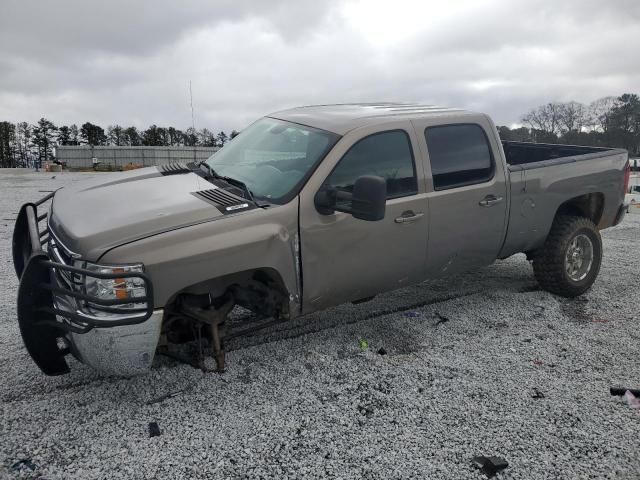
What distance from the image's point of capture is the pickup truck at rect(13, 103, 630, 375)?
2.90 metres

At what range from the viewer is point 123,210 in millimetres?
3234

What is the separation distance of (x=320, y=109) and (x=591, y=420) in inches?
127

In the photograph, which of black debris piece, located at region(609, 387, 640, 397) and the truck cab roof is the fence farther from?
black debris piece, located at region(609, 387, 640, 397)

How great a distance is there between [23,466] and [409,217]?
295 centimetres

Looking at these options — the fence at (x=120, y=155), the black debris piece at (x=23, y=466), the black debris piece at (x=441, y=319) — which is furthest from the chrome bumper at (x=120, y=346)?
the fence at (x=120, y=155)

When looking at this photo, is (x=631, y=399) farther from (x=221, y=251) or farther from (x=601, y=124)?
(x=601, y=124)

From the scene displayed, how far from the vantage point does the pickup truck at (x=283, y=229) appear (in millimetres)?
2902

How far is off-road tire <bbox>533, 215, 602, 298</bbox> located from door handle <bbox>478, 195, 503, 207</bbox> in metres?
1.04

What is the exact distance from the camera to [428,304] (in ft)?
16.7

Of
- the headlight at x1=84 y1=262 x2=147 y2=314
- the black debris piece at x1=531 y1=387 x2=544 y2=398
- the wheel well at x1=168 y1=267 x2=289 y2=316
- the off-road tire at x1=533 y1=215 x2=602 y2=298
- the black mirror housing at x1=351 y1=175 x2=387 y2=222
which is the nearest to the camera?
the headlight at x1=84 y1=262 x2=147 y2=314

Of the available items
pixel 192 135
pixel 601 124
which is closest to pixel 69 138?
pixel 192 135

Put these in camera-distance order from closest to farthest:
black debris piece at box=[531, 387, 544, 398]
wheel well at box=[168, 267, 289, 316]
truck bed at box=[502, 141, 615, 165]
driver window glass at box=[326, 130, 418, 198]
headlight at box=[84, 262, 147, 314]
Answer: headlight at box=[84, 262, 147, 314] < wheel well at box=[168, 267, 289, 316] < black debris piece at box=[531, 387, 544, 398] < driver window glass at box=[326, 130, 418, 198] < truck bed at box=[502, 141, 615, 165]

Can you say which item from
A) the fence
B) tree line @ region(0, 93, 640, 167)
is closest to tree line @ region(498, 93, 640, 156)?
tree line @ region(0, 93, 640, 167)

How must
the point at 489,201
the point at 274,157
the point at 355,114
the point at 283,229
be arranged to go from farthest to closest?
the point at 489,201
the point at 355,114
the point at 274,157
the point at 283,229
